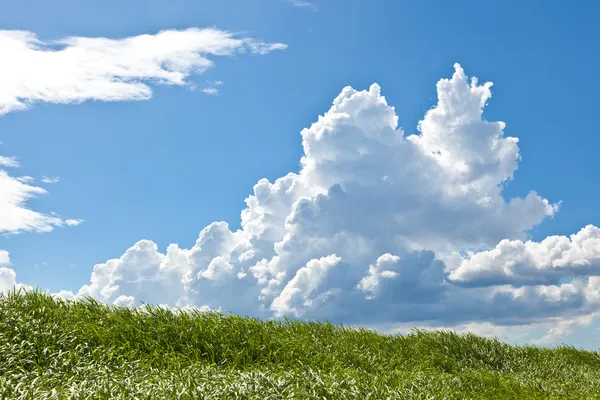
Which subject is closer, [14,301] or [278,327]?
[14,301]

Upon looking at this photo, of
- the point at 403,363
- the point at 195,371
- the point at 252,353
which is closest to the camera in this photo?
the point at 195,371

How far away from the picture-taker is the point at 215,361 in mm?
11156

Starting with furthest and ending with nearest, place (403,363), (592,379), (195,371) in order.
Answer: (592,379), (403,363), (195,371)

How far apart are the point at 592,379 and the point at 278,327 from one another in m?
8.64

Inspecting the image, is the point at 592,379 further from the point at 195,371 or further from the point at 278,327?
the point at 195,371

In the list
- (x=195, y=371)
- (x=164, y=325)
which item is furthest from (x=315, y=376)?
(x=164, y=325)

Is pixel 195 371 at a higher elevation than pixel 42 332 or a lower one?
lower

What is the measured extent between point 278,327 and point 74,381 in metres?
6.19

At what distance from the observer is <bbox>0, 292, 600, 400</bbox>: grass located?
A: 322 inches

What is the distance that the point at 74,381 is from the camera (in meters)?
8.41

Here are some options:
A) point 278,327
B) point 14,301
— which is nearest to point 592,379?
point 278,327

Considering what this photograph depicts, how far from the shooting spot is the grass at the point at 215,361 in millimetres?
8172

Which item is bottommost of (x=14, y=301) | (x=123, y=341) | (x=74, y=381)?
(x=74, y=381)

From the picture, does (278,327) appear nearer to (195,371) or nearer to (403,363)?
(403,363)
